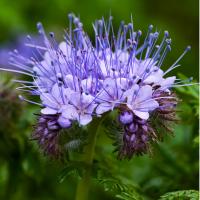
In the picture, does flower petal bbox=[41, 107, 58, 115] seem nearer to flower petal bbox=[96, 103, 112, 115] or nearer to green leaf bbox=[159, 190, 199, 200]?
flower petal bbox=[96, 103, 112, 115]

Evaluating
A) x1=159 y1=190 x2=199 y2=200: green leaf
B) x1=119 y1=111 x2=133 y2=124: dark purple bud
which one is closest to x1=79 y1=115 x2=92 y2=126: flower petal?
x1=119 y1=111 x2=133 y2=124: dark purple bud

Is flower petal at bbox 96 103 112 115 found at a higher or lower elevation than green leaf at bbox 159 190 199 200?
higher

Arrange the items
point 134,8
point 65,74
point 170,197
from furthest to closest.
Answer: point 134,8, point 65,74, point 170,197

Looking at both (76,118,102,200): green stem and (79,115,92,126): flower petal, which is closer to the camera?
(79,115,92,126): flower petal

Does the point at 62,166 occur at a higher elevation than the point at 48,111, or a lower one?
lower

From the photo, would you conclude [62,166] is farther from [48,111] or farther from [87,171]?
[48,111]

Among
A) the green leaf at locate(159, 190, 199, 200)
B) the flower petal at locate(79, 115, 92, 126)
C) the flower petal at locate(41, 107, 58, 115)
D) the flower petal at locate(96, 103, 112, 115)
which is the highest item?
the flower petal at locate(96, 103, 112, 115)

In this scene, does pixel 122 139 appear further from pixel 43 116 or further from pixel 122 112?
pixel 43 116

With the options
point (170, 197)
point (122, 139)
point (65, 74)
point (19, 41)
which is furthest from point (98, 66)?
point (19, 41)

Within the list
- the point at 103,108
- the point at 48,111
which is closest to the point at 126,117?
the point at 103,108

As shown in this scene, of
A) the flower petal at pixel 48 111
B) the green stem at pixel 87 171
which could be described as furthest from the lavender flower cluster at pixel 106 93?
the green stem at pixel 87 171

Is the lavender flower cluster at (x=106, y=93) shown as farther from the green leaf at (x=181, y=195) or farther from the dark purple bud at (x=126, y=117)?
the green leaf at (x=181, y=195)
